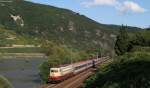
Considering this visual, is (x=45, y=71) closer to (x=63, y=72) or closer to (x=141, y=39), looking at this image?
(x=63, y=72)

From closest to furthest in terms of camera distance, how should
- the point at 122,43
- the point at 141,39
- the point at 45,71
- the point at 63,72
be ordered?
the point at 63,72
the point at 141,39
the point at 45,71
the point at 122,43

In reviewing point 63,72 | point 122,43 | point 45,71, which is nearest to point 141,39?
point 122,43

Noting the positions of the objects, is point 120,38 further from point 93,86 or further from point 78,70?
point 93,86

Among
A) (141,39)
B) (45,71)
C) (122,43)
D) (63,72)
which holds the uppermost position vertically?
(141,39)

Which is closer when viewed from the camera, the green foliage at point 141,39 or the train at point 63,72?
the train at point 63,72

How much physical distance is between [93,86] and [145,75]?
14.1 m

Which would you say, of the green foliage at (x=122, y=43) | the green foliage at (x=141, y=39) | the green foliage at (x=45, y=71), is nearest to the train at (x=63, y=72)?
the green foliage at (x=45, y=71)

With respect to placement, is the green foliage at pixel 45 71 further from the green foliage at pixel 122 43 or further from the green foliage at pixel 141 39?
the green foliage at pixel 122 43

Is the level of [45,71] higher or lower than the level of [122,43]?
lower

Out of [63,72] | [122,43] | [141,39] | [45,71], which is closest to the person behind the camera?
[63,72]

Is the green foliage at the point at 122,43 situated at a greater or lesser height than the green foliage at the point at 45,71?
greater

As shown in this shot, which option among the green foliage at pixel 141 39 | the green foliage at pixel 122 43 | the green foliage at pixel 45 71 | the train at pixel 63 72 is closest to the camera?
the train at pixel 63 72

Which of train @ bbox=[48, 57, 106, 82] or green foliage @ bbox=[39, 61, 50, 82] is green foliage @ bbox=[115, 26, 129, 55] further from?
green foliage @ bbox=[39, 61, 50, 82]

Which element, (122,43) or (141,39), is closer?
(141,39)
